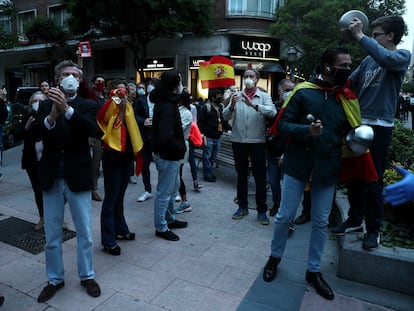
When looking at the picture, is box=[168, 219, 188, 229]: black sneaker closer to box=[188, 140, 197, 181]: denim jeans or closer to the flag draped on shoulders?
box=[188, 140, 197, 181]: denim jeans

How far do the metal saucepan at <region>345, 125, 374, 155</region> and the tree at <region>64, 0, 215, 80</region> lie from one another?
16630mm

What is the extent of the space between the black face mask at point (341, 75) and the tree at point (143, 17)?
1626 centimetres

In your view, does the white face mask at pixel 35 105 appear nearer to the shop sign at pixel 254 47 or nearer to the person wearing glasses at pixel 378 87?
the person wearing glasses at pixel 378 87

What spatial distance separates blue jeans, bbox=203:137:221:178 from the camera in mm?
7604

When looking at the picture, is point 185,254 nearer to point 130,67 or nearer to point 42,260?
point 42,260

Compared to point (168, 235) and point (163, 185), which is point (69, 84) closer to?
point (163, 185)

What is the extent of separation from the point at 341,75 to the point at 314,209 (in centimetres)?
123

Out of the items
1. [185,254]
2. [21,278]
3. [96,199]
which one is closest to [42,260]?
[21,278]

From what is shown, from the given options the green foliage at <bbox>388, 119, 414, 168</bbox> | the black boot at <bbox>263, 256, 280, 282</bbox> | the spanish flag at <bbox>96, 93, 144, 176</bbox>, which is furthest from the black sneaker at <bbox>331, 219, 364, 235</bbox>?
the spanish flag at <bbox>96, 93, 144, 176</bbox>

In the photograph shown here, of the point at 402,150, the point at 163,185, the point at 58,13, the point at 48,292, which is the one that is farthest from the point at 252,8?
the point at 48,292

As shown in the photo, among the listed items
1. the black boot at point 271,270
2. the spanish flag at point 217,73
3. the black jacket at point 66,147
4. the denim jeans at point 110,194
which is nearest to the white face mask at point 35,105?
the denim jeans at point 110,194

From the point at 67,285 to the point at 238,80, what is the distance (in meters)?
18.3

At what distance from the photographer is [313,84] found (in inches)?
126

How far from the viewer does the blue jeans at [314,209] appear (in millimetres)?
3225
